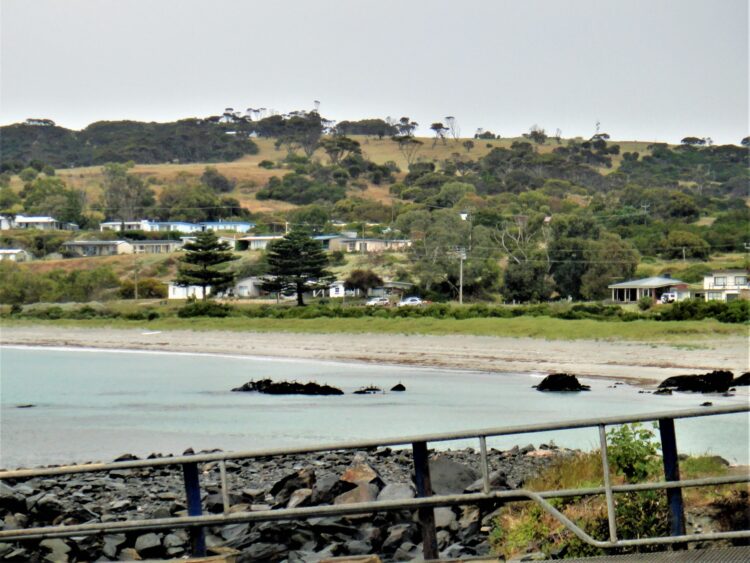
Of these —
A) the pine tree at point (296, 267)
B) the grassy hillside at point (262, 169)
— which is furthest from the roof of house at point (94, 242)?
the grassy hillside at point (262, 169)

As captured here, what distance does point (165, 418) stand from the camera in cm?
2964

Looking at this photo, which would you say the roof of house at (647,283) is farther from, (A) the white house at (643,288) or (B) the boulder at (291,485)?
(B) the boulder at (291,485)

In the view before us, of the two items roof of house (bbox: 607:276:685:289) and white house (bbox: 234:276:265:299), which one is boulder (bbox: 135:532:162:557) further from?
white house (bbox: 234:276:265:299)

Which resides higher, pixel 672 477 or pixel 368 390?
pixel 672 477

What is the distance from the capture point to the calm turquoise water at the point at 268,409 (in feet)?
71.7

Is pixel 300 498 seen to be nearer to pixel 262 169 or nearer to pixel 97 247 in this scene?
pixel 97 247

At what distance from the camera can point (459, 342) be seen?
46.8 metres

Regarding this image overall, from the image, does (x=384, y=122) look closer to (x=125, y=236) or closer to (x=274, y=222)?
(x=274, y=222)

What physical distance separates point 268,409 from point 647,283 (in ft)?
127

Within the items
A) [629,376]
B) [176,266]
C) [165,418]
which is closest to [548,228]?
[176,266]

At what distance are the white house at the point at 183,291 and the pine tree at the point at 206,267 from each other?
1.90ft

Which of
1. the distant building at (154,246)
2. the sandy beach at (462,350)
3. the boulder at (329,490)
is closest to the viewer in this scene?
the boulder at (329,490)

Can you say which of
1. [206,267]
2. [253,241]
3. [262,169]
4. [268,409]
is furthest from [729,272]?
[262,169]

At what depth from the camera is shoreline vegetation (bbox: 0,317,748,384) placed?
38031mm
